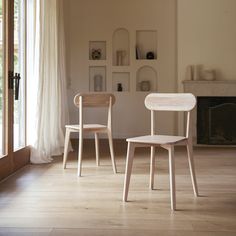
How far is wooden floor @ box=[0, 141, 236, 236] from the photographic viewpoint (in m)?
1.99

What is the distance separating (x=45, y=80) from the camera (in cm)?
431

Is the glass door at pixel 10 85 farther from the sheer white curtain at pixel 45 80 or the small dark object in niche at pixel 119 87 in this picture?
the small dark object in niche at pixel 119 87

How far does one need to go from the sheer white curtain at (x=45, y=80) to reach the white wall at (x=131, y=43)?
1.40m

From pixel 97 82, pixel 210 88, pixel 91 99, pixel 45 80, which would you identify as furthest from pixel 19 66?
pixel 210 88

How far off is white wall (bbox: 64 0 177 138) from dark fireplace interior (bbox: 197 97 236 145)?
579 mm

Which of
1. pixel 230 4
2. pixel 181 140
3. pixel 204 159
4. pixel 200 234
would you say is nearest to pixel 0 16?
pixel 181 140

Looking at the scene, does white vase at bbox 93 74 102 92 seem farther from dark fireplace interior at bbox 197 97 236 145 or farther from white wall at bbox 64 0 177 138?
A: dark fireplace interior at bbox 197 97 236 145

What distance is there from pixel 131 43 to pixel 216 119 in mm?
1954

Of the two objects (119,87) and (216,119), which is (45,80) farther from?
(216,119)

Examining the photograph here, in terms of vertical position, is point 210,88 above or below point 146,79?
below

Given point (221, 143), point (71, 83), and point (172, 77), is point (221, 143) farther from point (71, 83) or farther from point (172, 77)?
point (71, 83)

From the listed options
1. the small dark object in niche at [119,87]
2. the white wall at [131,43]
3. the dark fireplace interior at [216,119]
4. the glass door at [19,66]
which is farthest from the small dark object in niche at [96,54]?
the glass door at [19,66]

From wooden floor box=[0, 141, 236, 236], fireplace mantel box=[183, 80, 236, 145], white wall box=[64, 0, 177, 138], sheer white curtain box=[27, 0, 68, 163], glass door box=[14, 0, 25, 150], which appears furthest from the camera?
white wall box=[64, 0, 177, 138]

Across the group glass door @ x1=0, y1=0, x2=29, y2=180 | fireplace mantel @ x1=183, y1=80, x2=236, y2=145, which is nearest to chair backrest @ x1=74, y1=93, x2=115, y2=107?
glass door @ x1=0, y1=0, x2=29, y2=180
